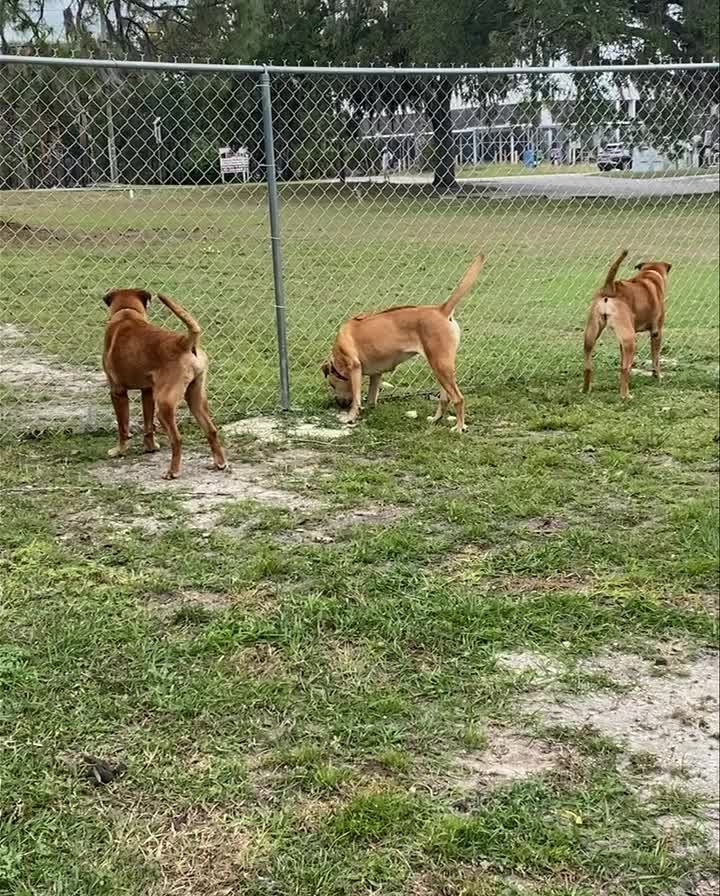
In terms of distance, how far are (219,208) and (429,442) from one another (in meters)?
3.31

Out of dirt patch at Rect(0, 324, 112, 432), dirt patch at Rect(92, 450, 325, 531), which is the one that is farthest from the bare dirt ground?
dirt patch at Rect(0, 324, 112, 432)

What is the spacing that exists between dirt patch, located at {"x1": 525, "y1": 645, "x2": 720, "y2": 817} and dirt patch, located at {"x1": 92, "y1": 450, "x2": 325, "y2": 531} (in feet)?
5.79

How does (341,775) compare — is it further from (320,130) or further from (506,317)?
(506,317)

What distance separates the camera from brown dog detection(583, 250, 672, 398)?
19.4ft

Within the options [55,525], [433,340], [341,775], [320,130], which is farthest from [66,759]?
[320,130]

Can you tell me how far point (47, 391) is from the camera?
6.11 m

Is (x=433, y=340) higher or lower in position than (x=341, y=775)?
higher

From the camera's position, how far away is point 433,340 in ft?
17.8

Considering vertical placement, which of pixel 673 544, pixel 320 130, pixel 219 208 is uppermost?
pixel 320 130

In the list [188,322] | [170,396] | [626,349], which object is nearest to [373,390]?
[626,349]

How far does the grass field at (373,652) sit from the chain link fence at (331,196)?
1.43ft

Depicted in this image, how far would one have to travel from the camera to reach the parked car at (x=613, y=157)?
7.59 m

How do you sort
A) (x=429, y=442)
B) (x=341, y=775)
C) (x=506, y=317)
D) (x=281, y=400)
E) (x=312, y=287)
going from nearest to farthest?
(x=341, y=775)
(x=429, y=442)
(x=281, y=400)
(x=506, y=317)
(x=312, y=287)

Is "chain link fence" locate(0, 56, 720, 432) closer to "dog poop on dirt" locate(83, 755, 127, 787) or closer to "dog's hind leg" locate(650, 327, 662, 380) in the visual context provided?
"dog's hind leg" locate(650, 327, 662, 380)
